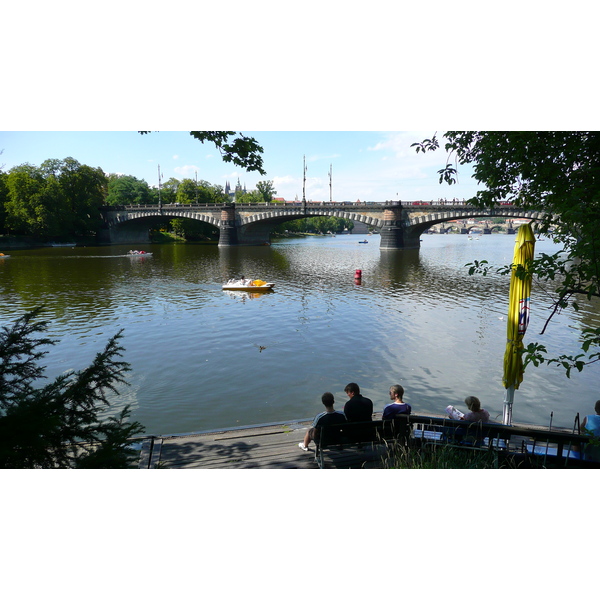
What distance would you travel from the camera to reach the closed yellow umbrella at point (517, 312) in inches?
230

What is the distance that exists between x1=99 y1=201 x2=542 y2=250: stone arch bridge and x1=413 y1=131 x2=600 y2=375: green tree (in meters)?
42.0

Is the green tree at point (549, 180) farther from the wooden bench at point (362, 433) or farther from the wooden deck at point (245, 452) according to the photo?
the wooden deck at point (245, 452)

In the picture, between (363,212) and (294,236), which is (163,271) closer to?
(363,212)

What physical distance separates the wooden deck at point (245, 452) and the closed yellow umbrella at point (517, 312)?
2456 mm

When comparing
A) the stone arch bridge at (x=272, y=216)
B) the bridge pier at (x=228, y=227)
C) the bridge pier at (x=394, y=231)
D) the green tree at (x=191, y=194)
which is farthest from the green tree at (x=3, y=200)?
the bridge pier at (x=394, y=231)

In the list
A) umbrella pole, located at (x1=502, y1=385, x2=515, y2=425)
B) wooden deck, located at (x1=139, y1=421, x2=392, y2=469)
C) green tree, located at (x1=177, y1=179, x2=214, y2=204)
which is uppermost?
green tree, located at (x1=177, y1=179, x2=214, y2=204)

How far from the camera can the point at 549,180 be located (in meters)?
4.94

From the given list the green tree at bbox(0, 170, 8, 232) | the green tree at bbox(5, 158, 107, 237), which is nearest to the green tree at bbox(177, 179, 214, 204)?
the green tree at bbox(5, 158, 107, 237)

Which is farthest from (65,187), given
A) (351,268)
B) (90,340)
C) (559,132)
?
(559,132)

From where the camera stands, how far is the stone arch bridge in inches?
2053

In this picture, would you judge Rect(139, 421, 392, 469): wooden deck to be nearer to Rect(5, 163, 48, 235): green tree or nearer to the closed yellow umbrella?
the closed yellow umbrella

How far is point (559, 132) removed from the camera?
498cm

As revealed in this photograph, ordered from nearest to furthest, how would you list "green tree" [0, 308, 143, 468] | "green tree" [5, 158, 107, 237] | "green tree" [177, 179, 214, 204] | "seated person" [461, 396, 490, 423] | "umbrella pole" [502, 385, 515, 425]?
"green tree" [0, 308, 143, 468], "seated person" [461, 396, 490, 423], "umbrella pole" [502, 385, 515, 425], "green tree" [5, 158, 107, 237], "green tree" [177, 179, 214, 204]

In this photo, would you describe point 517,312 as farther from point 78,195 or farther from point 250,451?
point 78,195
